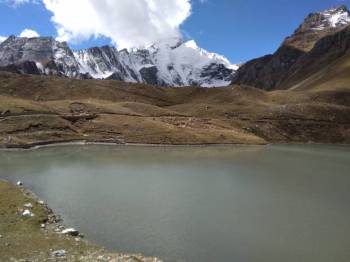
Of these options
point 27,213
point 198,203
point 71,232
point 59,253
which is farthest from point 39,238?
point 198,203

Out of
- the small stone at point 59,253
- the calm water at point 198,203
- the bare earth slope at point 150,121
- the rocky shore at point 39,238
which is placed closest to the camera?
the rocky shore at point 39,238

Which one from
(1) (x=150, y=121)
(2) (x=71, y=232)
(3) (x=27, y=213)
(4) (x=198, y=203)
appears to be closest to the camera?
(2) (x=71, y=232)

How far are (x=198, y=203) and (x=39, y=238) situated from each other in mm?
21759

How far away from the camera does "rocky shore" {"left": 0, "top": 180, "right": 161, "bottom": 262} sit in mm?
26786

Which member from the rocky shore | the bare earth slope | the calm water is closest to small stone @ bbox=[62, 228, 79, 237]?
the rocky shore

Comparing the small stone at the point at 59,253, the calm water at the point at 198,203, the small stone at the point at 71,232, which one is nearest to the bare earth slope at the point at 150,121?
the calm water at the point at 198,203

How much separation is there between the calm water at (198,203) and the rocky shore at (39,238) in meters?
2.06

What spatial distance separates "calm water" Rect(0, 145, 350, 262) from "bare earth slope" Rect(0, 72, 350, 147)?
27379 mm

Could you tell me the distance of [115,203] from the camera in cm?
4672

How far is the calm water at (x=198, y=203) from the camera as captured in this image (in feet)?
111

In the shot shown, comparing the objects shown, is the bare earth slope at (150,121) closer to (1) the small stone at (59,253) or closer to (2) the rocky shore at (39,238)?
(2) the rocky shore at (39,238)

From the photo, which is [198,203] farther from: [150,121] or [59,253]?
[150,121]

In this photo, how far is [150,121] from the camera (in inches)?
5492

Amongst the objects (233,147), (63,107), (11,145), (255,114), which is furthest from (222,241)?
(255,114)
